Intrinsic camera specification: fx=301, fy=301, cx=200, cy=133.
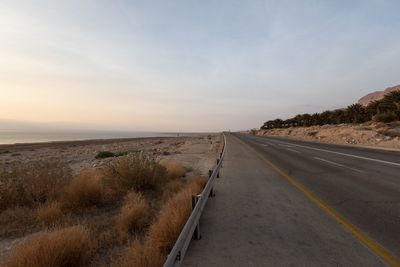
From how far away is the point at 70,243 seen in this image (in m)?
4.76

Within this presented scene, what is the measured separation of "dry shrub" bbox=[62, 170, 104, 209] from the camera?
8031mm

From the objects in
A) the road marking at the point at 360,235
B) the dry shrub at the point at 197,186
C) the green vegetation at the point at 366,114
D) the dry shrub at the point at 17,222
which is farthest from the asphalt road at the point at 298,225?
the green vegetation at the point at 366,114

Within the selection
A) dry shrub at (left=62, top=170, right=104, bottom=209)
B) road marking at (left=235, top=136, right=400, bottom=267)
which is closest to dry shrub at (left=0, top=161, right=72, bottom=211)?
dry shrub at (left=62, top=170, right=104, bottom=209)

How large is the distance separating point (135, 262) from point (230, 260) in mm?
1318

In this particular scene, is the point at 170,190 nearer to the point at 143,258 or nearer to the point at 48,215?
the point at 48,215

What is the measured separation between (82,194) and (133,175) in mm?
1835

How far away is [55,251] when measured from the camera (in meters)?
4.54

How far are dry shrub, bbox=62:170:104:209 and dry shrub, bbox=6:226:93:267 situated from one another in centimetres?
306

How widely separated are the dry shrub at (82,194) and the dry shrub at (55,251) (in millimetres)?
3063

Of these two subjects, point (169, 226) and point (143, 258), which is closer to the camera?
point (143, 258)

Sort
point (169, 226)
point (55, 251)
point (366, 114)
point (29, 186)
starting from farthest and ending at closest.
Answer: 1. point (366, 114)
2. point (29, 186)
3. point (169, 226)
4. point (55, 251)

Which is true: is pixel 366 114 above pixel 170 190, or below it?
above

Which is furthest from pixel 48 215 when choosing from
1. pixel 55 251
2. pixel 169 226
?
pixel 169 226

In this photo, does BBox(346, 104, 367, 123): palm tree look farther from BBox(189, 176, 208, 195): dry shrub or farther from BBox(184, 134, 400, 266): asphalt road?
BBox(189, 176, 208, 195): dry shrub
